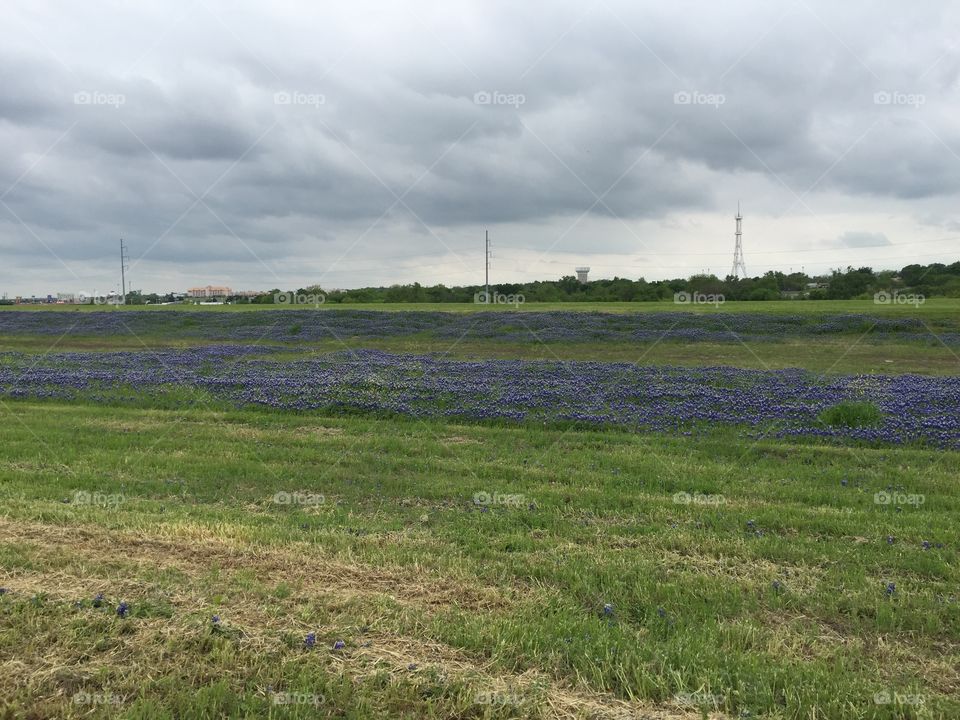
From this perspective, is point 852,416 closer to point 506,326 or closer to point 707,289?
point 506,326

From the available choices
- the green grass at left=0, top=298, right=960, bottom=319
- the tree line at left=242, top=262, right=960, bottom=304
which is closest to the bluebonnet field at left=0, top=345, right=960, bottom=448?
the green grass at left=0, top=298, right=960, bottom=319

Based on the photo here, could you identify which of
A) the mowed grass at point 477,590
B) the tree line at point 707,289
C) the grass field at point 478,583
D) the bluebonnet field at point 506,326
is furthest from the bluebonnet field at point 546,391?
the tree line at point 707,289

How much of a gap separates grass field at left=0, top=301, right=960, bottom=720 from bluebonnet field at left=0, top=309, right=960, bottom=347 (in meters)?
26.8

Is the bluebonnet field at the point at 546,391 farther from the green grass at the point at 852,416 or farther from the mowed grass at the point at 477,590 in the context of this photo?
the mowed grass at the point at 477,590

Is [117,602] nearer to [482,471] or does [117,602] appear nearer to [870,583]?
[482,471]

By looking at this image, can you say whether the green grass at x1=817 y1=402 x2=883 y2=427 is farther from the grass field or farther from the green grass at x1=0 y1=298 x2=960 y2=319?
the green grass at x1=0 y1=298 x2=960 y2=319

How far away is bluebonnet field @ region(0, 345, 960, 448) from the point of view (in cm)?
1352

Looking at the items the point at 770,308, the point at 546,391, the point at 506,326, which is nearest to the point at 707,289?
the point at 770,308

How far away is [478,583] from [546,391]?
11.3 metres

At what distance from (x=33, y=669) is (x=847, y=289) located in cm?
7824

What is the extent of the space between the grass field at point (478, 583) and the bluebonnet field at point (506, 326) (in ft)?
88.0

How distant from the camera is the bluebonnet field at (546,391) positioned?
13523 mm

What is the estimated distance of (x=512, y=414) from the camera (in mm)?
14266

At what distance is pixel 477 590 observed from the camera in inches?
213
